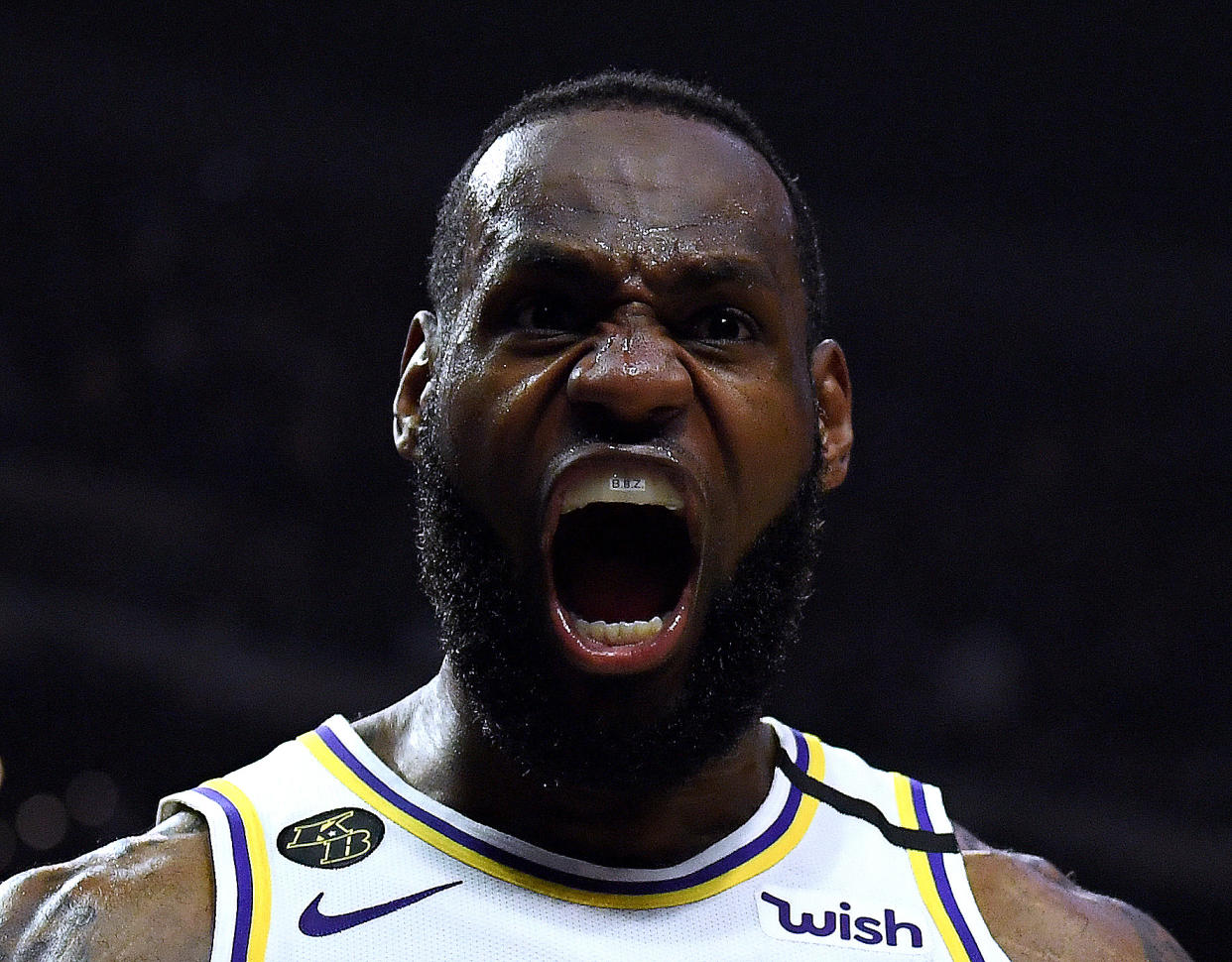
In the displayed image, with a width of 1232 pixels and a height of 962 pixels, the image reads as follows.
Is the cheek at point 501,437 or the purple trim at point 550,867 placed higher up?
the cheek at point 501,437

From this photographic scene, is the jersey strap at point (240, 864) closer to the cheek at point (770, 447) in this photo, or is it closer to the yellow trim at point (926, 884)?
the cheek at point (770, 447)

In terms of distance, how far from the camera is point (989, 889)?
220cm

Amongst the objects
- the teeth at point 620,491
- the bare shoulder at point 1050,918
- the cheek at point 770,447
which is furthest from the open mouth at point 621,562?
the bare shoulder at point 1050,918

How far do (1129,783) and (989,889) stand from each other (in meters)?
4.75

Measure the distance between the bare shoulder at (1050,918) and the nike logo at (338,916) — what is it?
850 millimetres

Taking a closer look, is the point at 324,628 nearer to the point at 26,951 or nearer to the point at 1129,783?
the point at 1129,783

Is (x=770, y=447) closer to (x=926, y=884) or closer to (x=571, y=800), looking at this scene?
(x=571, y=800)

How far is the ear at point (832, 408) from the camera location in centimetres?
230

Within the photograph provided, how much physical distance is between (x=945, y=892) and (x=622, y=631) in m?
0.68

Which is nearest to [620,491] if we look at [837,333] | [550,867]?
[550,867]

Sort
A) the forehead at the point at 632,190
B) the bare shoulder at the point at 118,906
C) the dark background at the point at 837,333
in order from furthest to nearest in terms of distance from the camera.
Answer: the dark background at the point at 837,333
the forehead at the point at 632,190
the bare shoulder at the point at 118,906

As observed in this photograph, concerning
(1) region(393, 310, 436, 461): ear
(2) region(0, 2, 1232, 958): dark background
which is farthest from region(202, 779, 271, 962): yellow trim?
(2) region(0, 2, 1232, 958): dark background

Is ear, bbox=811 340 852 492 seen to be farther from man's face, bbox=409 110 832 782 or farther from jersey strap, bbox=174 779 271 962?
jersey strap, bbox=174 779 271 962

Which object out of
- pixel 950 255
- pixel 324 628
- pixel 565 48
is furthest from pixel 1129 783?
pixel 565 48
